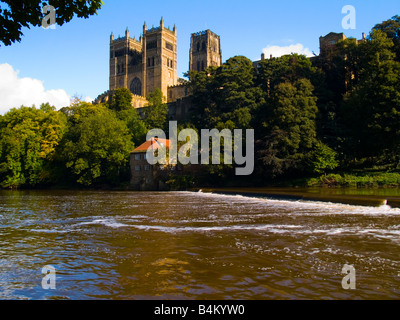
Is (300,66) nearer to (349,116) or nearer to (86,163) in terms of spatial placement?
(349,116)

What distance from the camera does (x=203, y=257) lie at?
9.50m

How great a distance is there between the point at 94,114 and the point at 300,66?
107 ft

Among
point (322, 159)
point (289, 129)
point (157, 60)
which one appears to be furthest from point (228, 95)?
point (157, 60)

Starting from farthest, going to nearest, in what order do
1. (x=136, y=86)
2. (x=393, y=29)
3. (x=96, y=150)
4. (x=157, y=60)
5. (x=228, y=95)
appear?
1. (x=136, y=86)
2. (x=157, y=60)
3. (x=228, y=95)
4. (x=96, y=150)
5. (x=393, y=29)

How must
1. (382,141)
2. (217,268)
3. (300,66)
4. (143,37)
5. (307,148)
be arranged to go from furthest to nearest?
(143,37), (300,66), (307,148), (382,141), (217,268)

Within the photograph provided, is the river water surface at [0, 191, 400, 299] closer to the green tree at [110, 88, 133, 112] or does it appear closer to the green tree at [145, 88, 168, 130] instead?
the green tree at [145, 88, 168, 130]

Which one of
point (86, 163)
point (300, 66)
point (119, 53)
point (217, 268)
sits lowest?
point (217, 268)

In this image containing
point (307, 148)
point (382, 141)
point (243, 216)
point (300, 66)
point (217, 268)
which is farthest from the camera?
point (300, 66)

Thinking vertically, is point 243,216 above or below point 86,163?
below

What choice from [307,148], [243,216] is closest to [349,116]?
[307,148]

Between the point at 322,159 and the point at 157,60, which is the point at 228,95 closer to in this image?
the point at 322,159

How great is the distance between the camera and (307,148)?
1644 inches

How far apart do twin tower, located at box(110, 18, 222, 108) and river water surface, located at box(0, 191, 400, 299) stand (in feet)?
344

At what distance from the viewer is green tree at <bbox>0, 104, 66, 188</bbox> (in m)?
54.6
